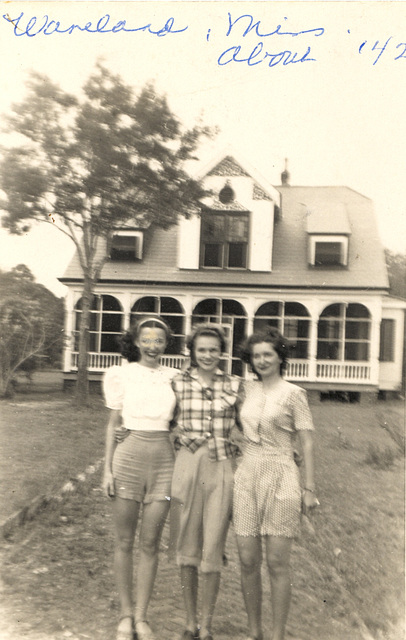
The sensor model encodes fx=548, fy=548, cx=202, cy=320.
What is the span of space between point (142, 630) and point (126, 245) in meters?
2.90

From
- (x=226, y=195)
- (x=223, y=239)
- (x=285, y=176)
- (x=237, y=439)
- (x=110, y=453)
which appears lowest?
(x=237, y=439)

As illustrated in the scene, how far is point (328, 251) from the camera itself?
4828mm

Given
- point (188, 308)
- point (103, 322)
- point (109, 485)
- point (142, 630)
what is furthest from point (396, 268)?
point (142, 630)

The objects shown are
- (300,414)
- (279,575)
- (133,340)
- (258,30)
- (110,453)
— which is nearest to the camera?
(279,575)

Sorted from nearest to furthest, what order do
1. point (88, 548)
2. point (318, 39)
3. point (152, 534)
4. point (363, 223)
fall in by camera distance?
point (152, 534) → point (318, 39) → point (88, 548) → point (363, 223)

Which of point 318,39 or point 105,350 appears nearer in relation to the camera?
A: point 318,39

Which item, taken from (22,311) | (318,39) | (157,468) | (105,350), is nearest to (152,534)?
(157,468)

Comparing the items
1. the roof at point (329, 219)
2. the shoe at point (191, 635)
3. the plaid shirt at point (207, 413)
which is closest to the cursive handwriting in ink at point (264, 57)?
the roof at point (329, 219)

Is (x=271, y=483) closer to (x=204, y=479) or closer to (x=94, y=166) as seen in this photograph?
(x=204, y=479)

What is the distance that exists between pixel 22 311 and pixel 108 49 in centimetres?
222

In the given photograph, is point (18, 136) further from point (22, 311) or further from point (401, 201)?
point (401, 201)

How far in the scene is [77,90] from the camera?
436 cm

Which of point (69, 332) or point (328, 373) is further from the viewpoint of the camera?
point (328, 373)

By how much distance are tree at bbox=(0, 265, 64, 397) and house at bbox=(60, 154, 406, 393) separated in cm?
14
